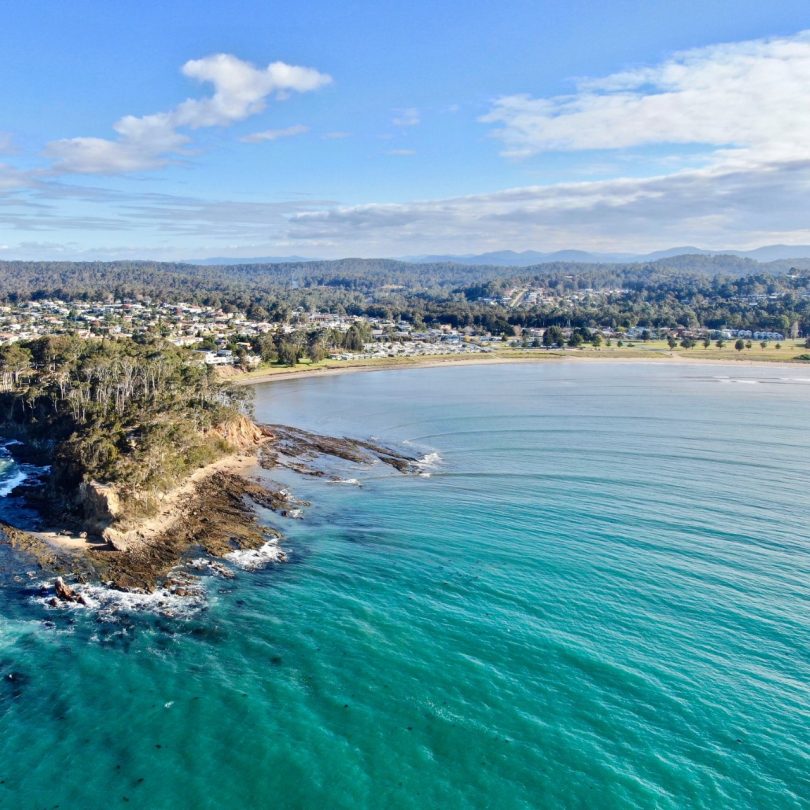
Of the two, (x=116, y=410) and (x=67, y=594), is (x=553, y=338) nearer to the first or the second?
(x=116, y=410)

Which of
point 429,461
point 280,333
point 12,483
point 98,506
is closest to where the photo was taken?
point 98,506

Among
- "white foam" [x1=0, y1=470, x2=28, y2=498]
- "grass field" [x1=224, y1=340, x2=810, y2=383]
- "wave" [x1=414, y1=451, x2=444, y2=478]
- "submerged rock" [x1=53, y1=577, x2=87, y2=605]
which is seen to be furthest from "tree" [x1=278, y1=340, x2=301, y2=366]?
"submerged rock" [x1=53, y1=577, x2=87, y2=605]

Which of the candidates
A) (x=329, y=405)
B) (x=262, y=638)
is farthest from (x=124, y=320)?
(x=262, y=638)

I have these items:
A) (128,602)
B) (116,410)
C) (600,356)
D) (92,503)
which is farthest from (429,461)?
(600,356)

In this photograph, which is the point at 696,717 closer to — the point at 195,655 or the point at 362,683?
the point at 362,683

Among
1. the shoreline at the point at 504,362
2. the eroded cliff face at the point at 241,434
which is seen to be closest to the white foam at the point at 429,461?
the eroded cliff face at the point at 241,434

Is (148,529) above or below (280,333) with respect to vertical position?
below

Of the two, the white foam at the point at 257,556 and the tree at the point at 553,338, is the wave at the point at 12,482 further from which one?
the tree at the point at 553,338
